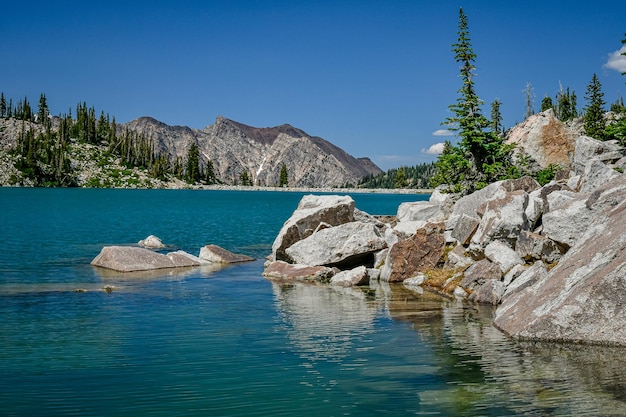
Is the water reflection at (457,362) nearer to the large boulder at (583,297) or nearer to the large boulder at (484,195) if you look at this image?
the large boulder at (583,297)

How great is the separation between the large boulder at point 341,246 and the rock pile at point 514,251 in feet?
0.17

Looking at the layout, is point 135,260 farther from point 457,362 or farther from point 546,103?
point 546,103

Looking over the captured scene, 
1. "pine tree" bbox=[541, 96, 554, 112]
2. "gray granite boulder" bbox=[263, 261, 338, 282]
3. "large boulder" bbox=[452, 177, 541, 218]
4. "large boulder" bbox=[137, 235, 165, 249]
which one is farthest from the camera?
"pine tree" bbox=[541, 96, 554, 112]

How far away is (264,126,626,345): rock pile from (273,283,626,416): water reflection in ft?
3.06

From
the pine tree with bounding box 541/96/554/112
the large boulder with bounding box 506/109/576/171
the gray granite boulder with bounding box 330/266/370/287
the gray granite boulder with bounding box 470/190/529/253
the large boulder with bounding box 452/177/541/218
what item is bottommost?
the gray granite boulder with bounding box 330/266/370/287

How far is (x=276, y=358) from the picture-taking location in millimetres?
14344

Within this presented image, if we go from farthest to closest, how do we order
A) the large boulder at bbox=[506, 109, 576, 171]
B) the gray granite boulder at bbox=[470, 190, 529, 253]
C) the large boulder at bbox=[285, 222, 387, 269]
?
the large boulder at bbox=[506, 109, 576, 171] < the large boulder at bbox=[285, 222, 387, 269] < the gray granite boulder at bbox=[470, 190, 529, 253]

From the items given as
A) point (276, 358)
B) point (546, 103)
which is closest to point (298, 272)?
point (276, 358)

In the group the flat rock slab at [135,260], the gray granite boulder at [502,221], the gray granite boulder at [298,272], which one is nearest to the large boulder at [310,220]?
the gray granite boulder at [298,272]

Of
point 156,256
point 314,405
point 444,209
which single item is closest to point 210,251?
point 156,256

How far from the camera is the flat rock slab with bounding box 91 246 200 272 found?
1200 inches

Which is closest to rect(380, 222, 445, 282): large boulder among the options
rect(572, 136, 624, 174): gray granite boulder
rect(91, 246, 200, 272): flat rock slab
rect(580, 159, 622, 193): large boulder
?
rect(580, 159, 622, 193): large boulder

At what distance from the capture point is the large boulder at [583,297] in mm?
14352

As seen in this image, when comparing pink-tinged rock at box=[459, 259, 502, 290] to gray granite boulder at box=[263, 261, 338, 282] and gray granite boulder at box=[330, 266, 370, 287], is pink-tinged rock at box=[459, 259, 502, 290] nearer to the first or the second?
gray granite boulder at box=[330, 266, 370, 287]
